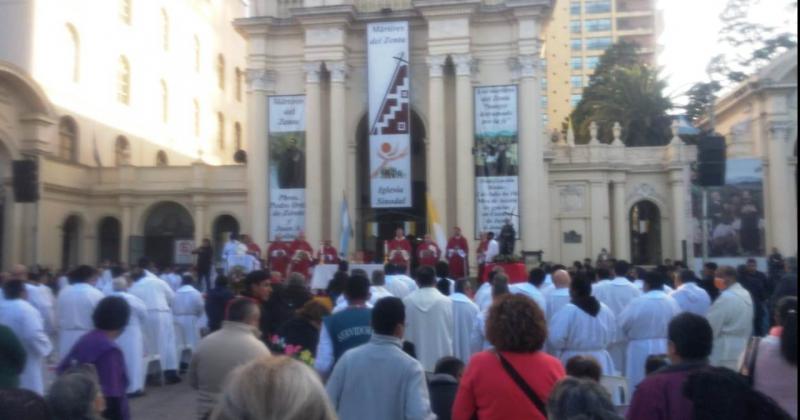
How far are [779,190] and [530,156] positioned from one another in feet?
37.3

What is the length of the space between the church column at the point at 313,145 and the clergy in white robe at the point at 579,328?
23487 mm

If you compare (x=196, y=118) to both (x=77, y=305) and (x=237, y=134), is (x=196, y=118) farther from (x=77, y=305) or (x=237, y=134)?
(x=77, y=305)

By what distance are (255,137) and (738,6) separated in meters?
20.0

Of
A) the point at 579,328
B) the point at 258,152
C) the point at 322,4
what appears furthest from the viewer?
the point at 258,152

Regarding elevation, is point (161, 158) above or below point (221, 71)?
below

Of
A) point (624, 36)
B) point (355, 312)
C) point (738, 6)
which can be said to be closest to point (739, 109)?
point (738, 6)

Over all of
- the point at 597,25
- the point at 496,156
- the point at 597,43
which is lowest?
the point at 496,156

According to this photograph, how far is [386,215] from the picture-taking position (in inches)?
1297

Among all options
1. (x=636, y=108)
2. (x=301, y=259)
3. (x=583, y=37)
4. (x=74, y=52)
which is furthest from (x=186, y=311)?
(x=583, y=37)

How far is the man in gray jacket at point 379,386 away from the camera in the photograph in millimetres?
4977

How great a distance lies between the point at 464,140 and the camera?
30219 mm

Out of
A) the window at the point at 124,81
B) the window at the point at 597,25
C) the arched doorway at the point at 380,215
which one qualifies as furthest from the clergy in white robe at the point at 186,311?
the window at the point at 597,25

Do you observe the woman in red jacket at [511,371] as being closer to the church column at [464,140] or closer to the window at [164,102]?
the church column at [464,140]

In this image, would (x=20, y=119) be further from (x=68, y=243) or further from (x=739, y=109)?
(x=739, y=109)
